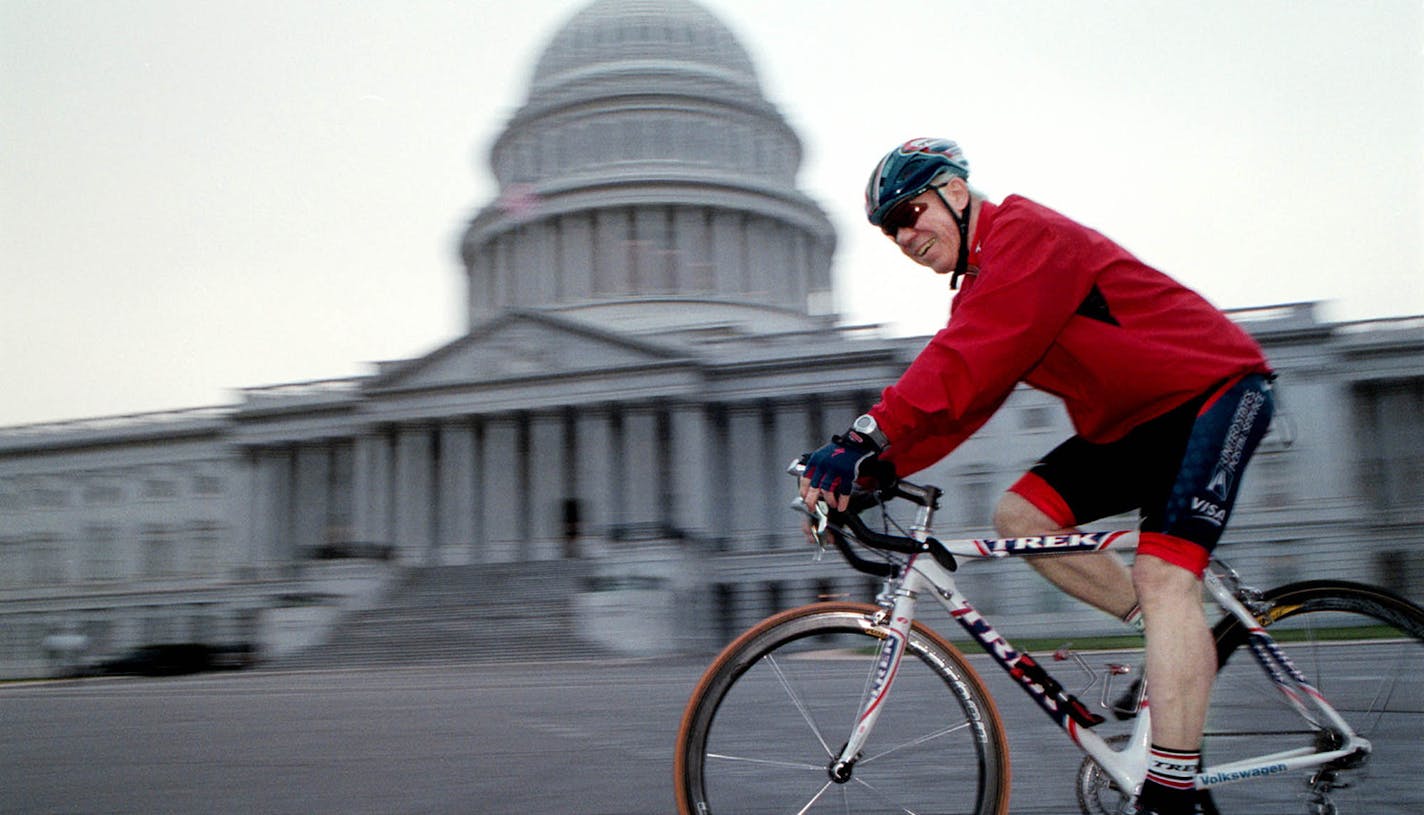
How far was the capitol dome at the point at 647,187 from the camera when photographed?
5466 centimetres

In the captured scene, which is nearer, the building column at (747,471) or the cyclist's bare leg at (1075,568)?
the cyclist's bare leg at (1075,568)

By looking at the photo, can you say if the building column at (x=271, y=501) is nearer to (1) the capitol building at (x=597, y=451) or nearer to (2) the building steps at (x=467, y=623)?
(1) the capitol building at (x=597, y=451)

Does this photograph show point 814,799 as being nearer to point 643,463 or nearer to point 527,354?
point 527,354

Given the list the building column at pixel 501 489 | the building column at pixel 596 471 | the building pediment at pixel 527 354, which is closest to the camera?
the building pediment at pixel 527 354

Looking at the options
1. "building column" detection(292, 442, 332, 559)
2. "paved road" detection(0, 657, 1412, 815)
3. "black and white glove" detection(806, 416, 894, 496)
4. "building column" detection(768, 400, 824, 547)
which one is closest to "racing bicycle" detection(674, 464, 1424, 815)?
"black and white glove" detection(806, 416, 894, 496)

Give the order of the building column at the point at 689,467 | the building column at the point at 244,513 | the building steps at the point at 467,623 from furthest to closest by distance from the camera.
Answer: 1. the building column at the point at 244,513
2. the building column at the point at 689,467
3. the building steps at the point at 467,623

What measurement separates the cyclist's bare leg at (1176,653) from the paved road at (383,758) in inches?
10.4

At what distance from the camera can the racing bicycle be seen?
3.12 metres

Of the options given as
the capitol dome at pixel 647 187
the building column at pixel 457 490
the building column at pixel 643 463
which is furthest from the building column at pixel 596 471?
the capitol dome at pixel 647 187

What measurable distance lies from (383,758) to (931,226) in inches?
166

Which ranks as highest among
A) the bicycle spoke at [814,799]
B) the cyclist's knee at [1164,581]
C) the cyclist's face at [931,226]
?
the cyclist's face at [931,226]

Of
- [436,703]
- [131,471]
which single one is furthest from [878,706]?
[131,471]

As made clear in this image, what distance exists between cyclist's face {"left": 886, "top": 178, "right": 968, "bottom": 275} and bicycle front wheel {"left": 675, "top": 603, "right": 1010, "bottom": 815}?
1.04 metres

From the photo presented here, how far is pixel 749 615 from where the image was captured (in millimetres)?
40875
